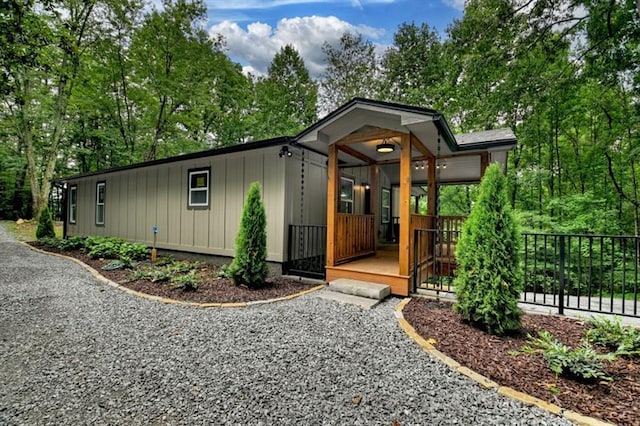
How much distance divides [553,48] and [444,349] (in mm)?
8683

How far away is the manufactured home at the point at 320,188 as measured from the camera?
4.70 m

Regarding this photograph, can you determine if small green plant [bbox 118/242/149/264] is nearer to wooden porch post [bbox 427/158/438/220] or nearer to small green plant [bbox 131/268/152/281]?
small green plant [bbox 131/268/152/281]

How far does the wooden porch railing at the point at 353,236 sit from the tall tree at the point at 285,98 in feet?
37.5

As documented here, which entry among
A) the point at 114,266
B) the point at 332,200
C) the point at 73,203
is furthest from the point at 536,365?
the point at 73,203

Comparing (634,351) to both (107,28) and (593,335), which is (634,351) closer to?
(593,335)

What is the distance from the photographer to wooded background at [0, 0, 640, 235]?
23.4 feet

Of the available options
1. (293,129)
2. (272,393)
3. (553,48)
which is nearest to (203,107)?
(293,129)

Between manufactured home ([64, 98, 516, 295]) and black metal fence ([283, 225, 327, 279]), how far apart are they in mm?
23

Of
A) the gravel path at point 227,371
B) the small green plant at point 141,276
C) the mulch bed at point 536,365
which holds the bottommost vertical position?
the gravel path at point 227,371

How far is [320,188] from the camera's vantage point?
7.20m

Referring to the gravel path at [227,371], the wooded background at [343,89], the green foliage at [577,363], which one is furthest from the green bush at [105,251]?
the green foliage at [577,363]

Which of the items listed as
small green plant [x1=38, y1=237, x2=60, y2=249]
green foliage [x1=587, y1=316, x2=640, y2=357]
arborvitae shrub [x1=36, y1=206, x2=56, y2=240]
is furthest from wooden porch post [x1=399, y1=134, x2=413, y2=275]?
arborvitae shrub [x1=36, y1=206, x2=56, y2=240]

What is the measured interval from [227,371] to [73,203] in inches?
558

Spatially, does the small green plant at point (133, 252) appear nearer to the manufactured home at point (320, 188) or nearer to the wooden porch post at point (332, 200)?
the manufactured home at point (320, 188)
